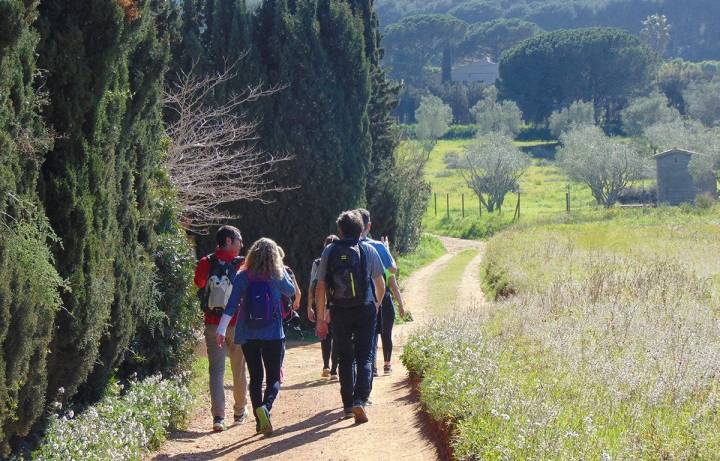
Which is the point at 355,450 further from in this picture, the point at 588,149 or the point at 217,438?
the point at 588,149

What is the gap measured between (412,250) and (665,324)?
2700 centimetres

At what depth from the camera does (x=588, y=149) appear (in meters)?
60.8

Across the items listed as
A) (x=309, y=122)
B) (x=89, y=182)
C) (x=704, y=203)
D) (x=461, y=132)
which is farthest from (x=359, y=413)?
(x=461, y=132)

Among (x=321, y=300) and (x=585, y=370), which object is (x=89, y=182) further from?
(x=585, y=370)

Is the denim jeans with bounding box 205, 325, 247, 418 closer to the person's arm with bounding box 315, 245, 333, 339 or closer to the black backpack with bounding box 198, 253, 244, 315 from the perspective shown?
the black backpack with bounding box 198, 253, 244, 315

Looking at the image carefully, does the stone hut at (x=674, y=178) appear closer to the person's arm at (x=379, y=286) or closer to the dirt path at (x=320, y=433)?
the dirt path at (x=320, y=433)

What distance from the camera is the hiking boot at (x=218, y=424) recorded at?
366 inches

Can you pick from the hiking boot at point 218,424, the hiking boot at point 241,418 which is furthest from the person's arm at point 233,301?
the hiking boot at point 241,418

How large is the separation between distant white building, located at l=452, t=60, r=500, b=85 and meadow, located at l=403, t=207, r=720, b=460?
13162cm

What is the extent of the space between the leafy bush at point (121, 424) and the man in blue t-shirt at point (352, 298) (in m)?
1.76

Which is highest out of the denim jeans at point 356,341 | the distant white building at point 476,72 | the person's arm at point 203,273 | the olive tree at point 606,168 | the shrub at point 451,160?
the distant white building at point 476,72

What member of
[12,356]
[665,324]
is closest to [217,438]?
[12,356]

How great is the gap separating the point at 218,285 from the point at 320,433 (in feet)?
5.39

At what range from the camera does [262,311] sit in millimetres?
8266
